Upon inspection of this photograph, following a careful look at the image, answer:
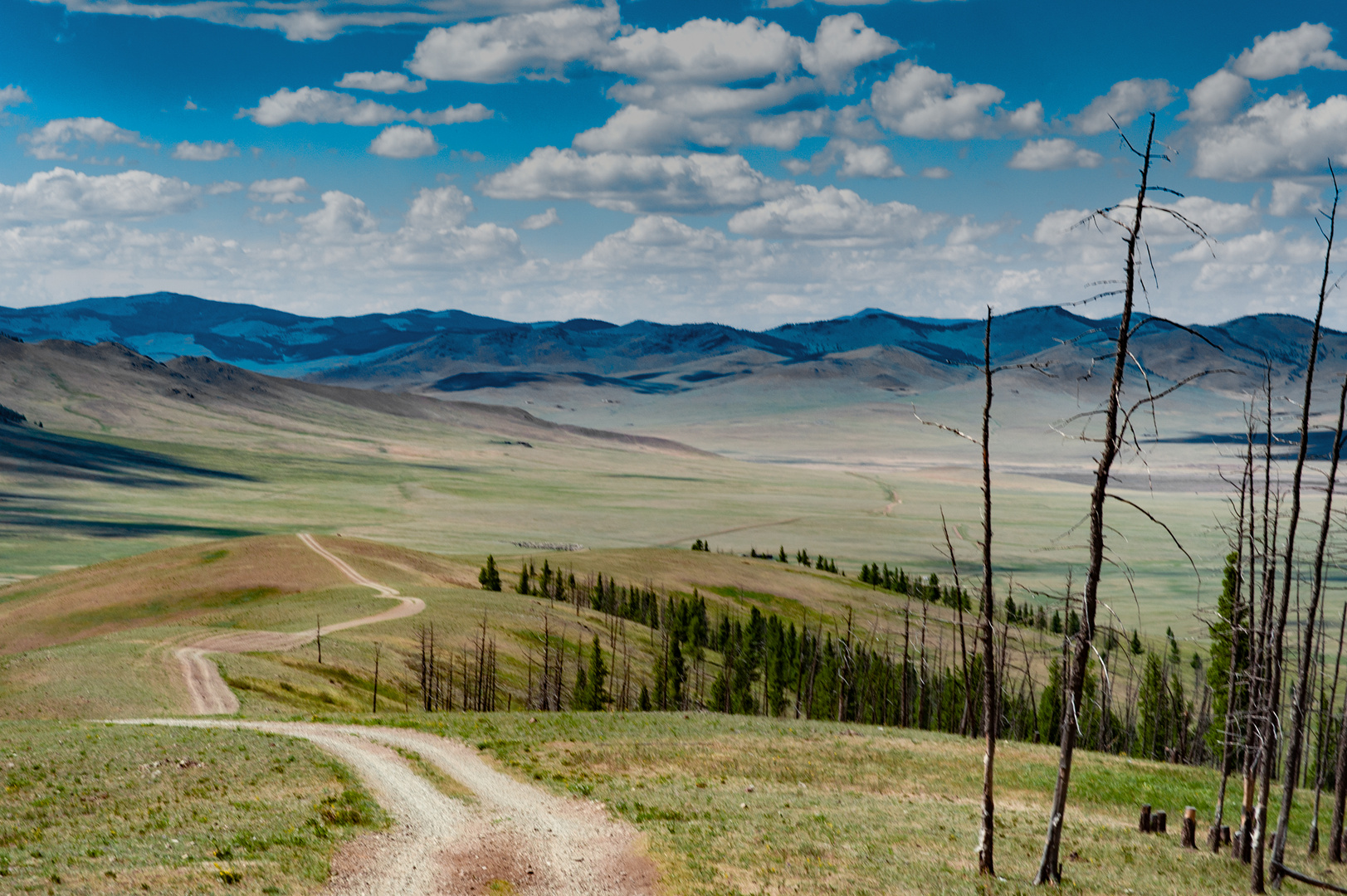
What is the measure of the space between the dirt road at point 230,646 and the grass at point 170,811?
56.7 feet

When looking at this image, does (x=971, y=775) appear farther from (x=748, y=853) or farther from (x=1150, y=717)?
(x=1150, y=717)

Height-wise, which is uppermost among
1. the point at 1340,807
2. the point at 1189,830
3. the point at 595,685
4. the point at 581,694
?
the point at 1189,830

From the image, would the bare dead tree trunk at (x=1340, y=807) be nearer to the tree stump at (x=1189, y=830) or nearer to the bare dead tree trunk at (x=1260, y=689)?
the bare dead tree trunk at (x=1260, y=689)

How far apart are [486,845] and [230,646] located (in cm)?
6038

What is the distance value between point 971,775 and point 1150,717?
77.7 m

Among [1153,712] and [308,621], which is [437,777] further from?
[1153,712]

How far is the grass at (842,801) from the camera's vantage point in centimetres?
2672

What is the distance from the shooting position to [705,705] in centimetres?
11775

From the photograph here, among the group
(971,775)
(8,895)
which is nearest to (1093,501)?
(971,775)

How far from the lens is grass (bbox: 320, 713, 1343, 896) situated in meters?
26.7

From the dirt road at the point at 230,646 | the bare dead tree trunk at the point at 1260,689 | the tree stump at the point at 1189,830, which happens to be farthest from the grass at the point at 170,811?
the bare dead tree trunk at the point at 1260,689

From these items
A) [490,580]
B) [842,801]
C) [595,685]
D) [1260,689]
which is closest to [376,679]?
[595,685]

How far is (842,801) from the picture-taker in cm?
3706

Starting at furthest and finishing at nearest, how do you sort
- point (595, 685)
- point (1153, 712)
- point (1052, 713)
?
1. point (1153, 712)
2. point (1052, 713)
3. point (595, 685)
